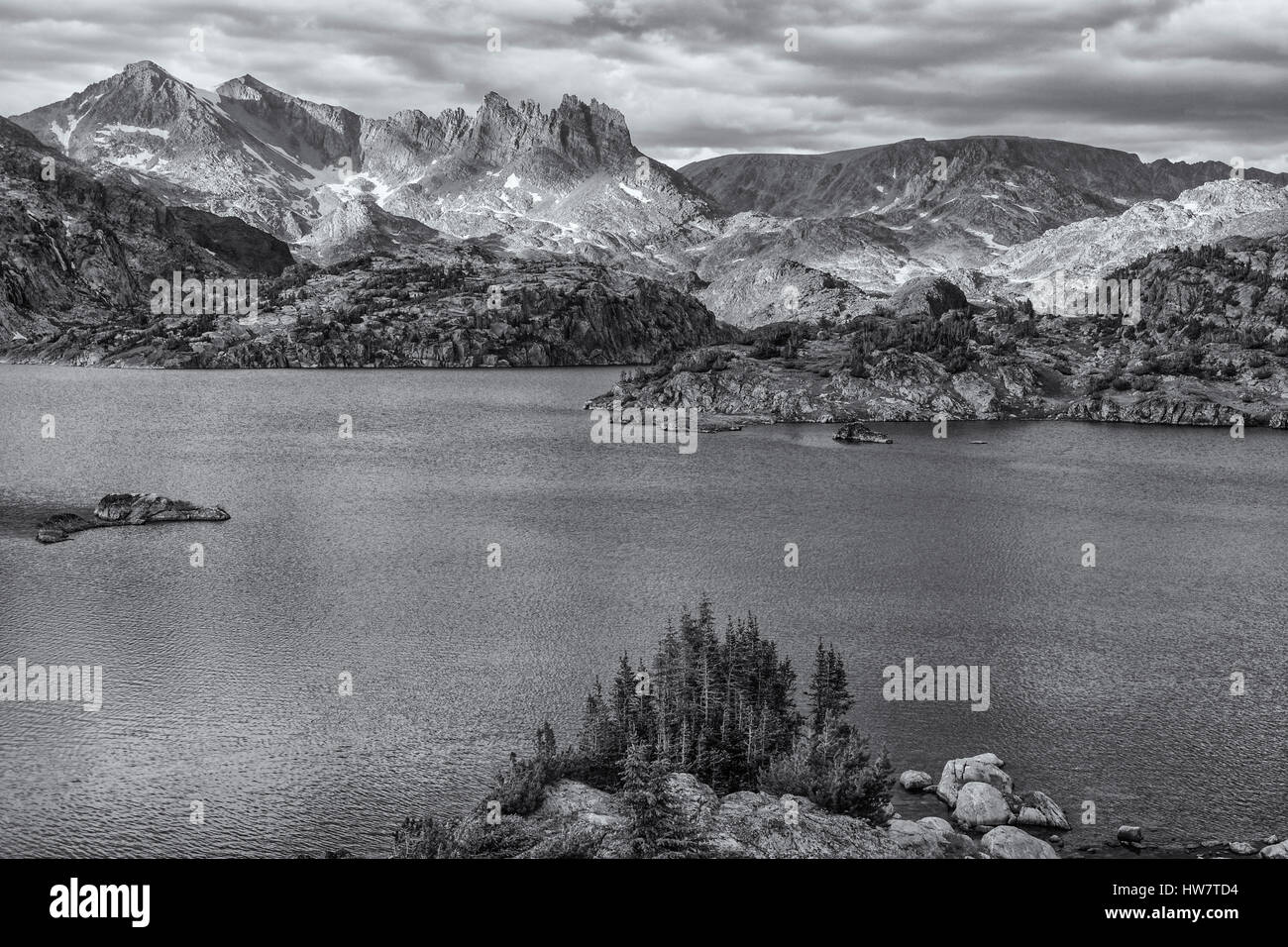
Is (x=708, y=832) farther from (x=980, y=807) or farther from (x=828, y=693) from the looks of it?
(x=828, y=693)

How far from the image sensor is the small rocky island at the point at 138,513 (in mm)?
105062

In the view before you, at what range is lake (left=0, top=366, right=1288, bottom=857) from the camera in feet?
169

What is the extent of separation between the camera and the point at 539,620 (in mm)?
77750

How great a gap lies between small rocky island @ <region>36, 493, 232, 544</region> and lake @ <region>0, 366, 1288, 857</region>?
8.87ft

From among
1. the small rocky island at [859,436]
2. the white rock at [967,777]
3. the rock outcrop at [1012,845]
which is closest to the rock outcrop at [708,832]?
the rock outcrop at [1012,845]

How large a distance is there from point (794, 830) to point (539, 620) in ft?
118

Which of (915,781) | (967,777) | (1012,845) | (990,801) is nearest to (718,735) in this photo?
(915,781)

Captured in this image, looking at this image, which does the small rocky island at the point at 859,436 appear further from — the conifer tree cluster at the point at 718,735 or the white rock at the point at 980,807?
the white rock at the point at 980,807

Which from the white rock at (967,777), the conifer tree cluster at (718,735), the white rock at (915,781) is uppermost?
the conifer tree cluster at (718,735)

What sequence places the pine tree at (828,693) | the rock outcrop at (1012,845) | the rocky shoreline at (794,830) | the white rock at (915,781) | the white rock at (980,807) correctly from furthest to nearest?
the pine tree at (828,693), the white rock at (915,781), the white rock at (980,807), the rock outcrop at (1012,845), the rocky shoreline at (794,830)

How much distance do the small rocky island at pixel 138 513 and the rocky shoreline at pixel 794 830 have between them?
74255 mm

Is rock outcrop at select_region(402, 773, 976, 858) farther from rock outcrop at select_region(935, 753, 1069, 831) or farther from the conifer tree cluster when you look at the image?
rock outcrop at select_region(935, 753, 1069, 831)

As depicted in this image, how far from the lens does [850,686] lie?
65.1m
